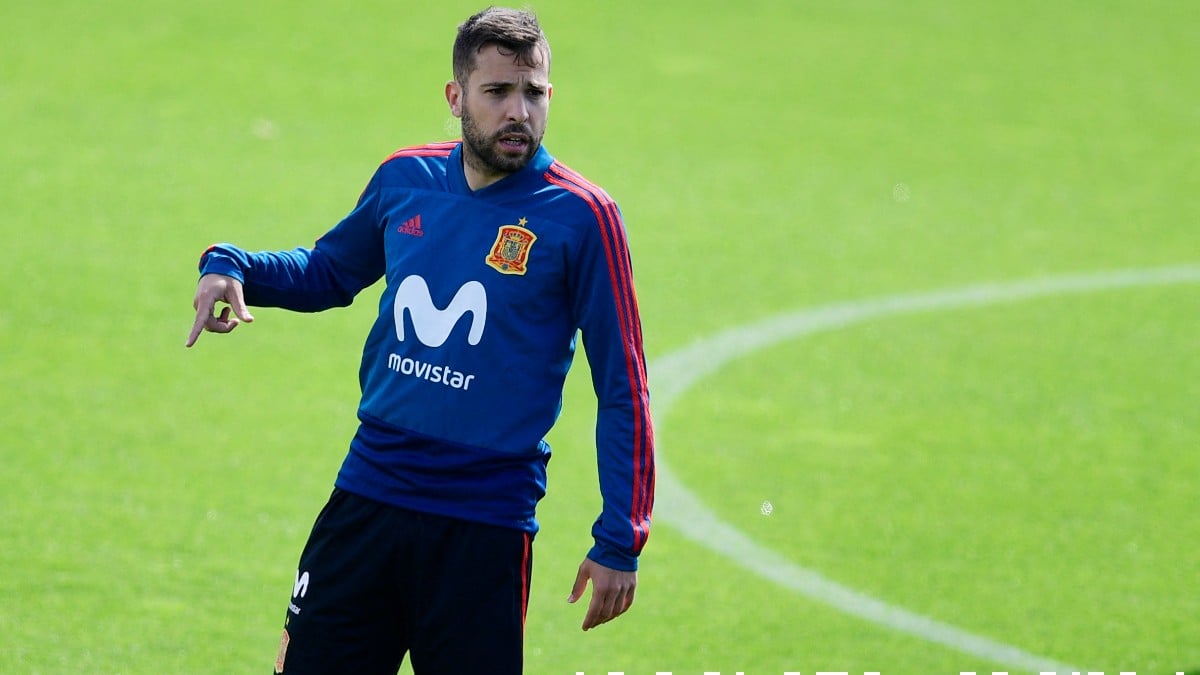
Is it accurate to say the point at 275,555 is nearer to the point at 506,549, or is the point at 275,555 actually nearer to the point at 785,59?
the point at 506,549

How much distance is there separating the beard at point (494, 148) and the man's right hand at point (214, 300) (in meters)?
0.59

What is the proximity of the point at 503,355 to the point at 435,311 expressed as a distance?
0.58 ft

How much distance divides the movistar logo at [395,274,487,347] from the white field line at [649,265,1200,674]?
2.70m

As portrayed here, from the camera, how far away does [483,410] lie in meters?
3.61

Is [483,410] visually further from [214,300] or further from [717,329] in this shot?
[717,329]

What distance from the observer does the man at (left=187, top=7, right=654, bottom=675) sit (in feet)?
11.7

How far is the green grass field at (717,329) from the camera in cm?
585

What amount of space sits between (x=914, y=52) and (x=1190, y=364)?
6817 millimetres

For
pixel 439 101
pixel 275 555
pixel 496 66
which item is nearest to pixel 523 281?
pixel 496 66

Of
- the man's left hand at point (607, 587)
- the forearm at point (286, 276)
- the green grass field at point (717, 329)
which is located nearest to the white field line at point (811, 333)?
the green grass field at point (717, 329)

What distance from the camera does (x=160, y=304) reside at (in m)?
8.66

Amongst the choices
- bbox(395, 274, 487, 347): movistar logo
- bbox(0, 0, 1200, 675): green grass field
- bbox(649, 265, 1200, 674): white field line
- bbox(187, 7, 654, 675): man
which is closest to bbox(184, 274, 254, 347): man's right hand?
bbox(187, 7, 654, 675): man

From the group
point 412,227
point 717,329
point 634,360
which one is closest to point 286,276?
point 412,227

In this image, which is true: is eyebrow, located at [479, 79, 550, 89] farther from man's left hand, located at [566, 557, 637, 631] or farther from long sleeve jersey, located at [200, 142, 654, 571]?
man's left hand, located at [566, 557, 637, 631]
